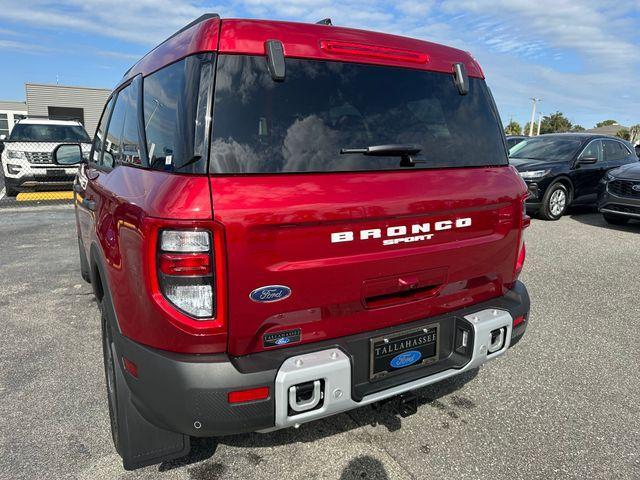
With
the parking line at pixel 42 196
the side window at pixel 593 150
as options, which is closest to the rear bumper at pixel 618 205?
the side window at pixel 593 150

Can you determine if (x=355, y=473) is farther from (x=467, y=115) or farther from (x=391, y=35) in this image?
(x=391, y=35)

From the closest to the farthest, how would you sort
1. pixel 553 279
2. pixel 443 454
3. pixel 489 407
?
Answer: pixel 443 454 < pixel 489 407 < pixel 553 279

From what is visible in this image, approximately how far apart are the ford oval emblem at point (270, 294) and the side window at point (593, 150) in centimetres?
931

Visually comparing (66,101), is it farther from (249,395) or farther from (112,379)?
(249,395)

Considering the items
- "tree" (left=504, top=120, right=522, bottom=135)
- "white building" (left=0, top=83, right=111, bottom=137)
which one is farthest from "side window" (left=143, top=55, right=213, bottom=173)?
"tree" (left=504, top=120, right=522, bottom=135)

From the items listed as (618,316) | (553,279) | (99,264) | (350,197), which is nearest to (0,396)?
(99,264)

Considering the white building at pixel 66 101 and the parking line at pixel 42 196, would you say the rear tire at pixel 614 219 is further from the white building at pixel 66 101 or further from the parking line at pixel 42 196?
A: the white building at pixel 66 101

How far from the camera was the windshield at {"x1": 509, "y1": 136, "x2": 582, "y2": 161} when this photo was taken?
30.5 feet

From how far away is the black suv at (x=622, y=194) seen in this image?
7.93 m

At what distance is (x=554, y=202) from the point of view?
902 centimetres

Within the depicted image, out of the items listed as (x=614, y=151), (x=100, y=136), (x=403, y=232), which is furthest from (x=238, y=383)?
(x=614, y=151)

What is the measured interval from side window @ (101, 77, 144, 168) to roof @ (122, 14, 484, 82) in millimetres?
239

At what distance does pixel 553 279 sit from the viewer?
537 centimetres

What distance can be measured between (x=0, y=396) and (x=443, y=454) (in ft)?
8.85
